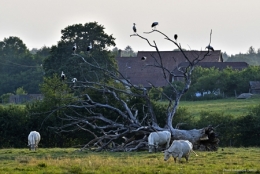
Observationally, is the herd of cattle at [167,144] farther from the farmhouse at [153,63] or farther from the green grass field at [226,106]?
the farmhouse at [153,63]

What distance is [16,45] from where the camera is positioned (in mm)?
119750

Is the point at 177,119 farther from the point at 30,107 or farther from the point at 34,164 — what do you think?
the point at 34,164

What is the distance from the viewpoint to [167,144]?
27.7m

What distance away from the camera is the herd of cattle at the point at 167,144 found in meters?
21.0

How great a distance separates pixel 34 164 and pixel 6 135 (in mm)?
19652

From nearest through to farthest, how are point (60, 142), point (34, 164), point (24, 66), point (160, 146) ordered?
point (34, 164) < point (160, 146) < point (60, 142) < point (24, 66)

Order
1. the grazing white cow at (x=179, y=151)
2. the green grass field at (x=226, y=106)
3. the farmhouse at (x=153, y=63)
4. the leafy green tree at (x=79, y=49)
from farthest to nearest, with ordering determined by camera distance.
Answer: the farmhouse at (x=153, y=63), the leafy green tree at (x=79, y=49), the green grass field at (x=226, y=106), the grazing white cow at (x=179, y=151)

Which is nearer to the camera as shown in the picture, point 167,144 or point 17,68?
point 167,144

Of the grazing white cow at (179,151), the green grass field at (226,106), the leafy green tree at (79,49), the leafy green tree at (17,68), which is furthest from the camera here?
the leafy green tree at (17,68)

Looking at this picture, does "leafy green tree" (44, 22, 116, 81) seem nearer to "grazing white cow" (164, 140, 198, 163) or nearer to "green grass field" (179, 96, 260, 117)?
"green grass field" (179, 96, 260, 117)

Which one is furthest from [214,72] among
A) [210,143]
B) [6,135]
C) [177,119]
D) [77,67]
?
[210,143]

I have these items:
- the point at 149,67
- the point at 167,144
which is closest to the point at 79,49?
the point at 149,67

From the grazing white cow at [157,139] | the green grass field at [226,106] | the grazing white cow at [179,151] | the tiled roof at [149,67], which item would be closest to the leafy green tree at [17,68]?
A: the tiled roof at [149,67]

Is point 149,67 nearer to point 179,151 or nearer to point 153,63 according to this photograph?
point 153,63
